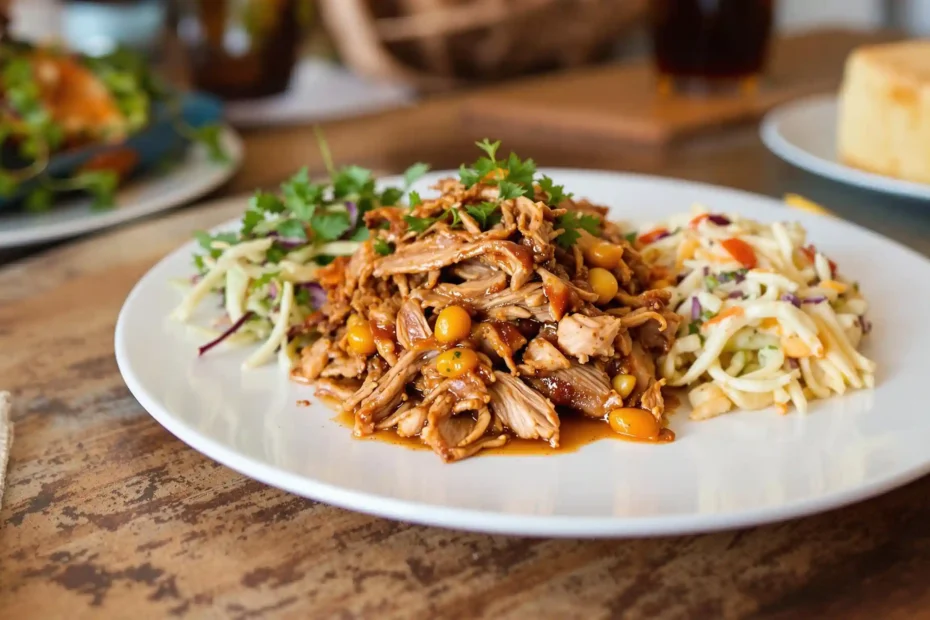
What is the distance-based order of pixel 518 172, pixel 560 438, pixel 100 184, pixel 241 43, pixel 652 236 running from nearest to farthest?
1. pixel 560 438
2. pixel 518 172
3. pixel 652 236
4. pixel 100 184
5. pixel 241 43

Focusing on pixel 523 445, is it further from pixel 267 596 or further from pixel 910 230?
pixel 910 230

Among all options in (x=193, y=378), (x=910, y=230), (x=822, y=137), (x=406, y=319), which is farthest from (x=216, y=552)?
(x=822, y=137)

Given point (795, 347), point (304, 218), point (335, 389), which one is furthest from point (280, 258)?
point (795, 347)

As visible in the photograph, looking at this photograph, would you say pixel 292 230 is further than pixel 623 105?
No

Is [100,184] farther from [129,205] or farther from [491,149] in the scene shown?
[491,149]

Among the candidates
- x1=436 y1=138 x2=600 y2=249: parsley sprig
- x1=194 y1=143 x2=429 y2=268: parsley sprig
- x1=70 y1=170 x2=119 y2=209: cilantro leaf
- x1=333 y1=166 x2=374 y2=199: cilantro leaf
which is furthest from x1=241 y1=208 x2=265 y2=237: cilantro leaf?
x1=70 y1=170 x2=119 y2=209: cilantro leaf

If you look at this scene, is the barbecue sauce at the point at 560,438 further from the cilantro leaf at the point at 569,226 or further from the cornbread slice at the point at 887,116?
the cornbread slice at the point at 887,116
